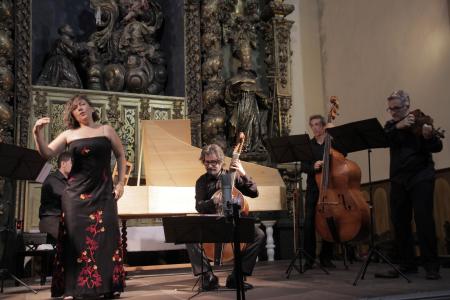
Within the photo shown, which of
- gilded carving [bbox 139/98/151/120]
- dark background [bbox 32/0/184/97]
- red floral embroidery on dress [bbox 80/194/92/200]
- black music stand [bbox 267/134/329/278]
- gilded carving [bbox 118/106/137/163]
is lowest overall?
red floral embroidery on dress [bbox 80/194/92/200]

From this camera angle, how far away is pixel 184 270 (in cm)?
719

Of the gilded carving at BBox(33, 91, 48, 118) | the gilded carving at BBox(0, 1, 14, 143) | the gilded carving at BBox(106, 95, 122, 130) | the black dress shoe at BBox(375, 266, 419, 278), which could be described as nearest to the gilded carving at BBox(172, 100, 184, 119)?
the gilded carving at BBox(106, 95, 122, 130)

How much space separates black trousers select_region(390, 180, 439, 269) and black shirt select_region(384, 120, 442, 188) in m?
0.07

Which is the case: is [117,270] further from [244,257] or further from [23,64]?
[23,64]

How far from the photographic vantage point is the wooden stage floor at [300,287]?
13.8 ft

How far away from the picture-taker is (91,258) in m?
4.21

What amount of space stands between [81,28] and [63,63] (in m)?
1.20

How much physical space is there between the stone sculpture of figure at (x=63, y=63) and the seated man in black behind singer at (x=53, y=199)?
311 centimetres

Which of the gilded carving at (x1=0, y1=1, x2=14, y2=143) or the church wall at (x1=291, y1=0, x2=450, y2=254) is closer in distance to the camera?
the church wall at (x1=291, y1=0, x2=450, y2=254)

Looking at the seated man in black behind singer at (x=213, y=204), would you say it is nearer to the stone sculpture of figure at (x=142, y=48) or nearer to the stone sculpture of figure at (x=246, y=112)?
the stone sculpture of figure at (x=246, y=112)

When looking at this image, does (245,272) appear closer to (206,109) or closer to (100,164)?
(100,164)

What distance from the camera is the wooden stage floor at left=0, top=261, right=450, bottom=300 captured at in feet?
13.8

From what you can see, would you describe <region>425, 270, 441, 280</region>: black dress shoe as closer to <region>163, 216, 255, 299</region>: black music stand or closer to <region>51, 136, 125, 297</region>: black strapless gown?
<region>163, 216, 255, 299</region>: black music stand

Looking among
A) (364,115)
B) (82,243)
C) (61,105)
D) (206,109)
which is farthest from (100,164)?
(364,115)
